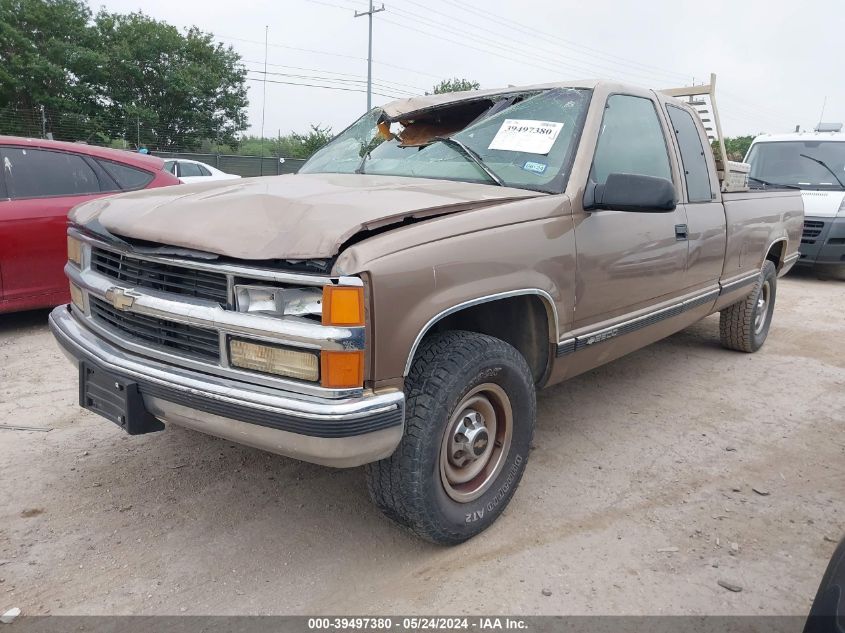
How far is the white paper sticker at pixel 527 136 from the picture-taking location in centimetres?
314

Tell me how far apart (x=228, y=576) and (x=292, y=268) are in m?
1.21

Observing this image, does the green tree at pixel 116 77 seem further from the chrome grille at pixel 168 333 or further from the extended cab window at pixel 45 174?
the chrome grille at pixel 168 333

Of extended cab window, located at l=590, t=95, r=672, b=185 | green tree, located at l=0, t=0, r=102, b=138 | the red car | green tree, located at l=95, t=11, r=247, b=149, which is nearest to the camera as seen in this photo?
extended cab window, located at l=590, t=95, r=672, b=185

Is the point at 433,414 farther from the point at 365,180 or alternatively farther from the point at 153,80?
the point at 153,80

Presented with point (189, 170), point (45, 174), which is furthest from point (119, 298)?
point (189, 170)

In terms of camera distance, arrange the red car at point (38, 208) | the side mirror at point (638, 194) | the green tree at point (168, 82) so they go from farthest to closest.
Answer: the green tree at point (168, 82) → the red car at point (38, 208) → the side mirror at point (638, 194)

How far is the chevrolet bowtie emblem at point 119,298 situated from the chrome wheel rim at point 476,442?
4.18 feet

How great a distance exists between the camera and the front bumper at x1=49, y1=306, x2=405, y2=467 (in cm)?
204

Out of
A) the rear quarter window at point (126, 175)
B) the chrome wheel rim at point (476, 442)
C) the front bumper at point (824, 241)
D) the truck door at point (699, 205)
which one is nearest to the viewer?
the chrome wheel rim at point (476, 442)

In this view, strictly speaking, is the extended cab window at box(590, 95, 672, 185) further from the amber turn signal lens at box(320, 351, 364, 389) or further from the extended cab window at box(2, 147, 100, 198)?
the extended cab window at box(2, 147, 100, 198)

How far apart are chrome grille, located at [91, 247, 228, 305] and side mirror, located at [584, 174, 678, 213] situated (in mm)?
1722

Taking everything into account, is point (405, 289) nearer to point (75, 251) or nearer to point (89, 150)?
point (75, 251)

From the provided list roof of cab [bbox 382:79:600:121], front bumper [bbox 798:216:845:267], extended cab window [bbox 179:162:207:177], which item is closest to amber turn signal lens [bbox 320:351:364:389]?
roof of cab [bbox 382:79:600:121]

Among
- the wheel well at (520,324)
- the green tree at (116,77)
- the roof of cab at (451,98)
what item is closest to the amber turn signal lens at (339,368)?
the wheel well at (520,324)
